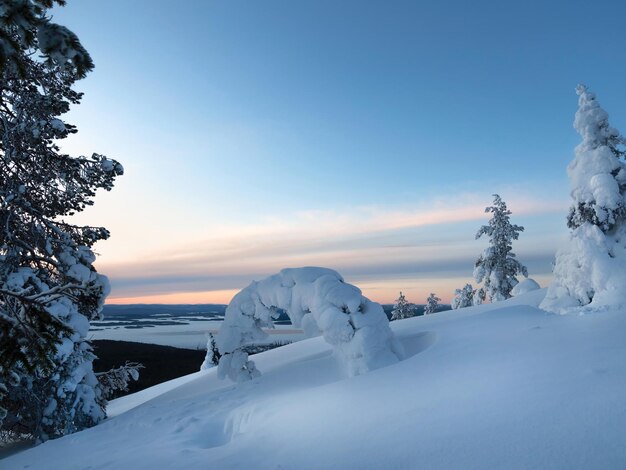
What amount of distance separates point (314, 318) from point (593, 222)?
9221 millimetres

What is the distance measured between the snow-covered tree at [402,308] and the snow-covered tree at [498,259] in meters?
16.4

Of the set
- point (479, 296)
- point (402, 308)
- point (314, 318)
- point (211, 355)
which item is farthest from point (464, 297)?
point (314, 318)

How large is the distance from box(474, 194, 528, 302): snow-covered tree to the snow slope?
73.2 ft

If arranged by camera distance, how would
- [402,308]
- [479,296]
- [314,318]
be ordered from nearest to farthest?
[314,318], [479,296], [402,308]

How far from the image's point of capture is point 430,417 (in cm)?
520

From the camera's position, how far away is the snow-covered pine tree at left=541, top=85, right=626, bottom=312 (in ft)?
38.5

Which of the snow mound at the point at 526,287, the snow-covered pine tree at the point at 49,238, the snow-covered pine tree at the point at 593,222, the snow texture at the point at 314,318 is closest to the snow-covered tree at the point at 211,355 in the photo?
the snow-covered pine tree at the point at 49,238

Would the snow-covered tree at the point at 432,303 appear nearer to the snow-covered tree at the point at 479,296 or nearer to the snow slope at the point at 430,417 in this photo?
the snow-covered tree at the point at 479,296

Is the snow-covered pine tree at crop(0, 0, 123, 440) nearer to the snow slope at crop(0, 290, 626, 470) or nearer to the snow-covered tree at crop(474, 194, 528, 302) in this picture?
the snow slope at crop(0, 290, 626, 470)

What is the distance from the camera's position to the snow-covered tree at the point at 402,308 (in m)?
47.7

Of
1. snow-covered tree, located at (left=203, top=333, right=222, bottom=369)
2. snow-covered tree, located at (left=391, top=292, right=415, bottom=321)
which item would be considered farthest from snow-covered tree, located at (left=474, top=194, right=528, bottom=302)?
snow-covered tree, located at (left=203, top=333, right=222, bottom=369)

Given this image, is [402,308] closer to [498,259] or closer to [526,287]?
[498,259]

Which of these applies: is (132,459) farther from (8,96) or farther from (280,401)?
(8,96)

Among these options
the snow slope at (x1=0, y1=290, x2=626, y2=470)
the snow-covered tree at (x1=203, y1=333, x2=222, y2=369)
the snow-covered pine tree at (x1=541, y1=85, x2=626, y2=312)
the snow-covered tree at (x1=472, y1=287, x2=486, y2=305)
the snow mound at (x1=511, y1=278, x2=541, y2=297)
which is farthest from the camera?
the snow-covered tree at (x1=472, y1=287, x2=486, y2=305)
